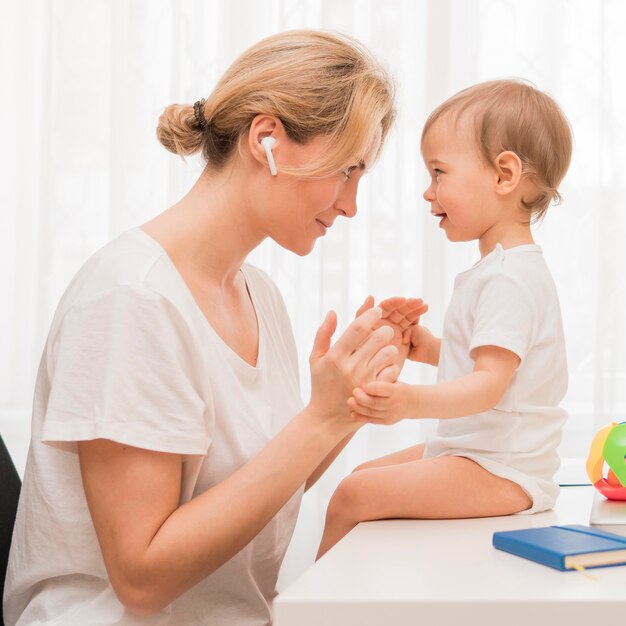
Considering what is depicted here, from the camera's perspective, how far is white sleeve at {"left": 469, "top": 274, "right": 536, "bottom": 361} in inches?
42.6

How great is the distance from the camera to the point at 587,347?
2.00 m

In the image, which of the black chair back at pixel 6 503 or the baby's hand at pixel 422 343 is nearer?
the black chair back at pixel 6 503

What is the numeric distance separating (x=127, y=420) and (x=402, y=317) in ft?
1.76

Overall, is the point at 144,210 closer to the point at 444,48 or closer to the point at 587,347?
the point at 444,48

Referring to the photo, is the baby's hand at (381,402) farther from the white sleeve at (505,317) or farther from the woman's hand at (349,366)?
the white sleeve at (505,317)

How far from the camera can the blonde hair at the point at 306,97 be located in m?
1.09

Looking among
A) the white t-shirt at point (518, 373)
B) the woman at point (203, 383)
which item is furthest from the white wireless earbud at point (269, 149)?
the white t-shirt at point (518, 373)

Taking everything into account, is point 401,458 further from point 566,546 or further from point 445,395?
point 566,546

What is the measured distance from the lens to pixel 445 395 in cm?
104

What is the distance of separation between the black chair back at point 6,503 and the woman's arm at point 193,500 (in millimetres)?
282

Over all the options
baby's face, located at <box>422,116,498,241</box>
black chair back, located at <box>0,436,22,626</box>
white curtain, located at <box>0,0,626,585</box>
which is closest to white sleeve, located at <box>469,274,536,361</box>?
baby's face, located at <box>422,116,498,241</box>

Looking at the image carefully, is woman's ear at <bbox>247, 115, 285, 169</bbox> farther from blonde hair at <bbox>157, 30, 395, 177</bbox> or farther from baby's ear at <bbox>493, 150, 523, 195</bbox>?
baby's ear at <bbox>493, 150, 523, 195</bbox>

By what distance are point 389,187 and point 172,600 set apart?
4.13 ft

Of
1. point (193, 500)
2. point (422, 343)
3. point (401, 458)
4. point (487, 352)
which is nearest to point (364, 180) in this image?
point (422, 343)
